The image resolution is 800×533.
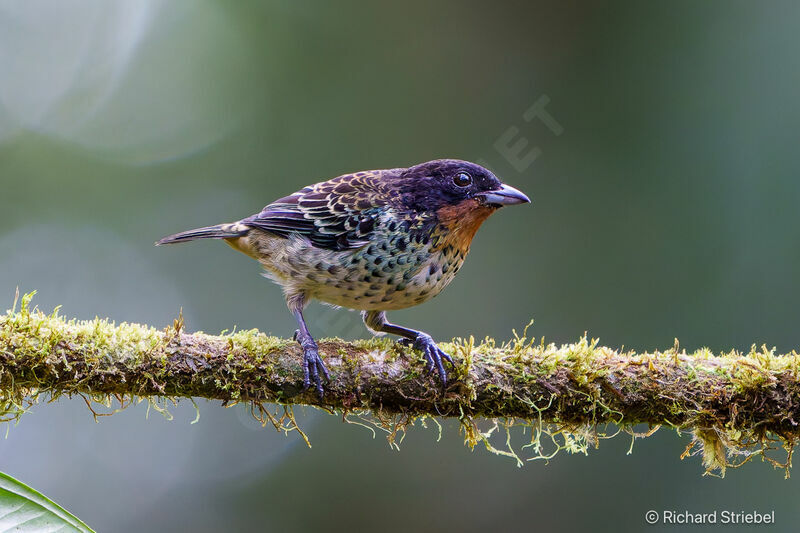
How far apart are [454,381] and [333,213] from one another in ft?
4.45

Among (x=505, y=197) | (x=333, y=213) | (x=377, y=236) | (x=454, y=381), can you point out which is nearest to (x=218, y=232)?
(x=333, y=213)

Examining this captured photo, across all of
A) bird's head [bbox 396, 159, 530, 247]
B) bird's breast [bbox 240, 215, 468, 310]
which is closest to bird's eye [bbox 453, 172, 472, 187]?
bird's head [bbox 396, 159, 530, 247]

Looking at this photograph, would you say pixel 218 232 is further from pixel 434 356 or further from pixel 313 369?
pixel 434 356

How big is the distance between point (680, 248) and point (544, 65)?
2490 millimetres

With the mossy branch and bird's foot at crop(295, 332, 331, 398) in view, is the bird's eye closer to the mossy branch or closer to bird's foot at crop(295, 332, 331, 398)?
the mossy branch

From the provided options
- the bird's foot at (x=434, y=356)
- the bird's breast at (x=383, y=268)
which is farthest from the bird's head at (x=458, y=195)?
the bird's foot at (x=434, y=356)

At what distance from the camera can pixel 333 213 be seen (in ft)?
12.7

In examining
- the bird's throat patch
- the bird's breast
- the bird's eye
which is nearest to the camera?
the bird's breast

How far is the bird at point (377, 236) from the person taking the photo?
3.55 meters

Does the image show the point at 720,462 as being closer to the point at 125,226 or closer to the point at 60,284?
the point at 125,226

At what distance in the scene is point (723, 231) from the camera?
6.12 meters

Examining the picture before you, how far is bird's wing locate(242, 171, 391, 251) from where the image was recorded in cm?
371

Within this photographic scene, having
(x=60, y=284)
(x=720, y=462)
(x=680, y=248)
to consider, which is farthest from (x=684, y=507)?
(x=60, y=284)

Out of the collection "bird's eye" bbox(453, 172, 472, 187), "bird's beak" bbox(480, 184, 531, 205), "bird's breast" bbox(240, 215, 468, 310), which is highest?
"bird's eye" bbox(453, 172, 472, 187)
